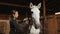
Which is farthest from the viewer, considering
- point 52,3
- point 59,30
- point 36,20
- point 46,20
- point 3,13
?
Result: point 52,3

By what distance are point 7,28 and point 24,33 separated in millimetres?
1272

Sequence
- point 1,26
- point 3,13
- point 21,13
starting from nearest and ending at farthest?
→ point 1,26 < point 3,13 < point 21,13

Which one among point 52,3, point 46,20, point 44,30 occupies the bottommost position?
point 44,30

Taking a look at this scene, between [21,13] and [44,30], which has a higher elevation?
[21,13]

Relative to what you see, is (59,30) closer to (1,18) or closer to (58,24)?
(58,24)

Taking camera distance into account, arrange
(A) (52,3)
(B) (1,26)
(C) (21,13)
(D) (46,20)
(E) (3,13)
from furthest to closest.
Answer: (A) (52,3) → (C) (21,13) → (E) (3,13) → (B) (1,26) → (D) (46,20)

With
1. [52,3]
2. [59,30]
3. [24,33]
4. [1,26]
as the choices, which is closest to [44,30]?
[59,30]

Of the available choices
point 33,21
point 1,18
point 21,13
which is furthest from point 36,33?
point 21,13

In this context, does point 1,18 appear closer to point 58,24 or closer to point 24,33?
point 24,33

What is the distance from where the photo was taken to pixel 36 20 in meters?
3.67

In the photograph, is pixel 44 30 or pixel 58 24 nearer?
pixel 58 24

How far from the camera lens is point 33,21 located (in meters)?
3.69

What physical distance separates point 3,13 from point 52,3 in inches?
84.1

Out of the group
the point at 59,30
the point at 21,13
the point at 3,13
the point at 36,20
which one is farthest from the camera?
the point at 21,13
